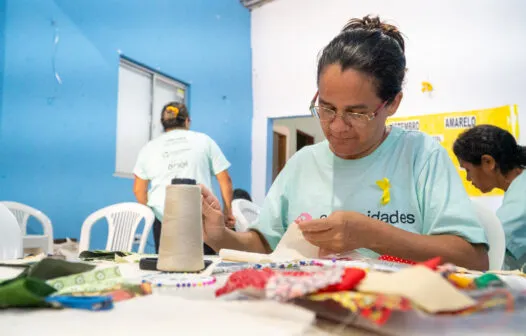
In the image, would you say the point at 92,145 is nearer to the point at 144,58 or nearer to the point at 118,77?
the point at 118,77

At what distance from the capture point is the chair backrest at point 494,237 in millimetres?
1286

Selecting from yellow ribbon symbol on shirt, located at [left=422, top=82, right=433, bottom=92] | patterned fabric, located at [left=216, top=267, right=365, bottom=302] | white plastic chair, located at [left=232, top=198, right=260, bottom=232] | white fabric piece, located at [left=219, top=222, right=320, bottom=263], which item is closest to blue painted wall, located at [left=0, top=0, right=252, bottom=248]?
white plastic chair, located at [left=232, top=198, right=260, bottom=232]

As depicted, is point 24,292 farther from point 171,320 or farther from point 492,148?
point 492,148

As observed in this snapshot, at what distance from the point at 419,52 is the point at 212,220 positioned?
396 cm

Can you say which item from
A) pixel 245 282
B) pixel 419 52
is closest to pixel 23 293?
pixel 245 282

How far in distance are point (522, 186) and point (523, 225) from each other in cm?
19

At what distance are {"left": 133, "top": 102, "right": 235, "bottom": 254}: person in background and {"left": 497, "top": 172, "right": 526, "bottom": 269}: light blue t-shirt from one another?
1642 millimetres

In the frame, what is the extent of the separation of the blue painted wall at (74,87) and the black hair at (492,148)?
2711mm

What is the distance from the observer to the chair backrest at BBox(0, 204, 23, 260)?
1482 millimetres

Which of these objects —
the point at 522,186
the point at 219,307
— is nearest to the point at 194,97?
the point at 522,186

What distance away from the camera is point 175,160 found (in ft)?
9.67

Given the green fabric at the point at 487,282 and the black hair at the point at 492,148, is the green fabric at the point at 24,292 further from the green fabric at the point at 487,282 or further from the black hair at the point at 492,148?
the black hair at the point at 492,148

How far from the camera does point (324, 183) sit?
1.34 meters

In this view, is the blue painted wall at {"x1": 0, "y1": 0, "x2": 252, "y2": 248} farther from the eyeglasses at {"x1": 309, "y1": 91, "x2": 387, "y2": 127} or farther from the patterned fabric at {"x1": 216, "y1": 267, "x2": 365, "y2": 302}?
the patterned fabric at {"x1": 216, "y1": 267, "x2": 365, "y2": 302}
